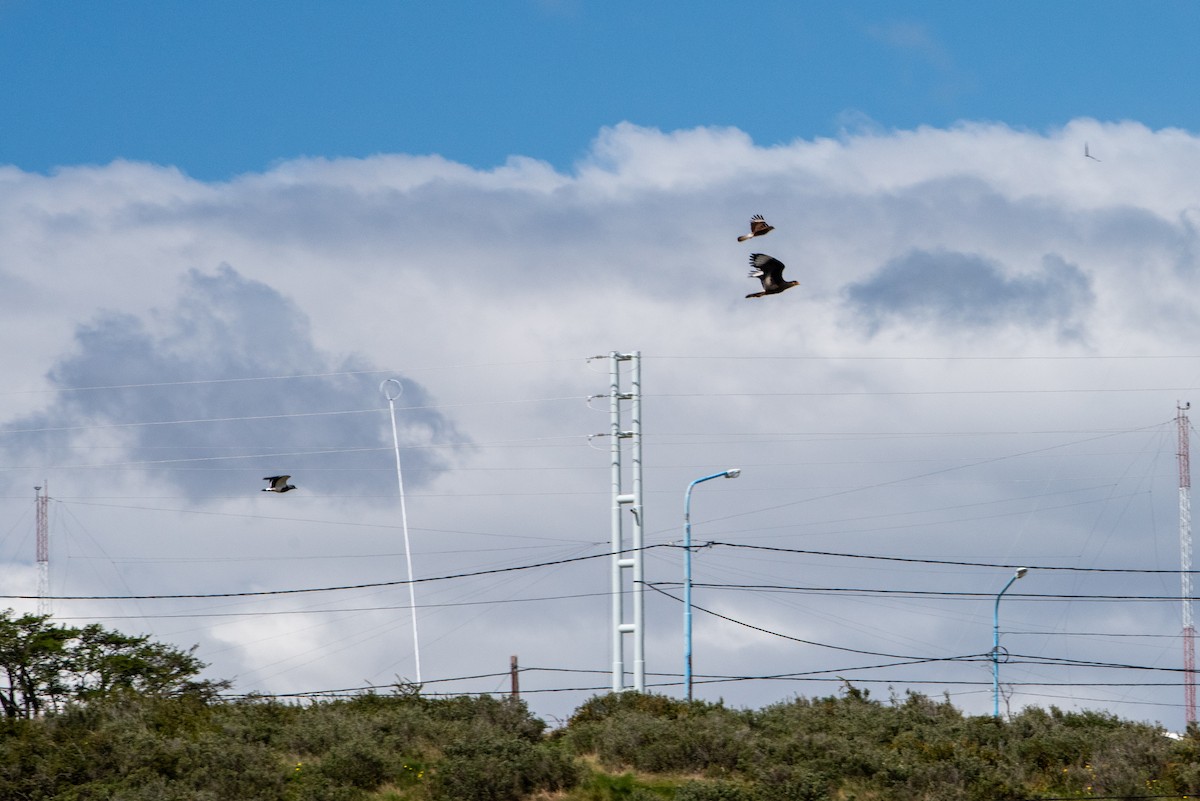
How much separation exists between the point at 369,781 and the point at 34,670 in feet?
Result: 88.3

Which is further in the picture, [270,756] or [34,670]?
[34,670]

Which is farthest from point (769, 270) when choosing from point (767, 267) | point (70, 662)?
point (70, 662)

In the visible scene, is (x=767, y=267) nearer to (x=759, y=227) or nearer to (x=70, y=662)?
(x=759, y=227)

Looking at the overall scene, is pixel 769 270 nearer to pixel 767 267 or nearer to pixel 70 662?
pixel 767 267

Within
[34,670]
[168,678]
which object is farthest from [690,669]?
[34,670]

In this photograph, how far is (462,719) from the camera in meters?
40.1

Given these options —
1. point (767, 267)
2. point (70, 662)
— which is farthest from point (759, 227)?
point (70, 662)

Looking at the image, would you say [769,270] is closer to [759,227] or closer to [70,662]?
[759,227]

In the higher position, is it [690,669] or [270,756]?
[690,669]

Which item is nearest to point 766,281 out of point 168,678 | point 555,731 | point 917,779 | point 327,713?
point 917,779

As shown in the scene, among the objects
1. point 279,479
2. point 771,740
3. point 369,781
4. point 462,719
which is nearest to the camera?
point 369,781

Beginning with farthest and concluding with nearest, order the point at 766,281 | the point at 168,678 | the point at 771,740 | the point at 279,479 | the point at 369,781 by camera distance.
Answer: the point at 168,678 → the point at 279,479 → the point at 771,740 → the point at 369,781 → the point at 766,281

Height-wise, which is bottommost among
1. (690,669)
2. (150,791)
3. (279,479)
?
(150,791)

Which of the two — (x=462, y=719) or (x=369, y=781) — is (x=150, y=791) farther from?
(x=462, y=719)
